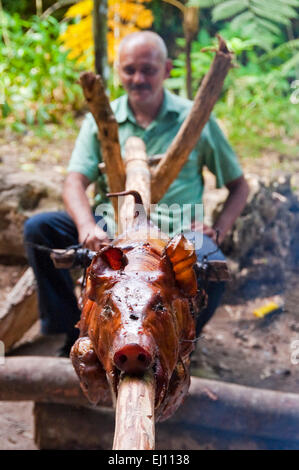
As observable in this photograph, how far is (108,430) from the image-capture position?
258 cm

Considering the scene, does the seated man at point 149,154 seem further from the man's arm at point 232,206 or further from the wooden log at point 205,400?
the wooden log at point 205,400

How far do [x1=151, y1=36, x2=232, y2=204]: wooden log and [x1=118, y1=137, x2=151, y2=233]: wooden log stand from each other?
13 cm

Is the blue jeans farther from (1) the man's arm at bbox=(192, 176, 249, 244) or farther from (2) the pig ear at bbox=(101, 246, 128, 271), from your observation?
(2) the pig ear at bbox=(101, 246, 128, 271)

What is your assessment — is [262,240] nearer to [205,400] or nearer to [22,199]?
[205,400]

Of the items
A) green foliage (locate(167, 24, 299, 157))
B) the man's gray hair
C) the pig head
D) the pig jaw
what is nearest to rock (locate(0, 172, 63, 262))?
the man's gray hair

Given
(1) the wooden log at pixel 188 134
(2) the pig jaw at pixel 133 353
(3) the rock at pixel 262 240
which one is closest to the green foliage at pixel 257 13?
(1) the wooden log at pixel 188 134

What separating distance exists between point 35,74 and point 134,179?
169 inches

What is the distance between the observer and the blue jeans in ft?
9.50

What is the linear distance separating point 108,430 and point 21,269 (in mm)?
2123

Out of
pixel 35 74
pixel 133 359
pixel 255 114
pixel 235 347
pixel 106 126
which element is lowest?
pixel 133 359

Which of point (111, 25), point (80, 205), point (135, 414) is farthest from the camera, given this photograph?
point (111, 25)

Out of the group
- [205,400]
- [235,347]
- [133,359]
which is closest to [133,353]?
[133,359]

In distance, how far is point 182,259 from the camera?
1.29m

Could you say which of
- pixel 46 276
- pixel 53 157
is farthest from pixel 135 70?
pixel 53 157
